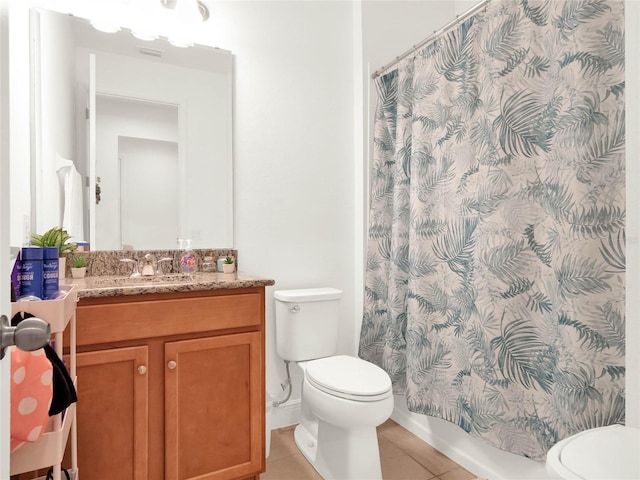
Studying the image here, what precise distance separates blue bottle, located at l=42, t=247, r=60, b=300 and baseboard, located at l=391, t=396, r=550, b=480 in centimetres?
176

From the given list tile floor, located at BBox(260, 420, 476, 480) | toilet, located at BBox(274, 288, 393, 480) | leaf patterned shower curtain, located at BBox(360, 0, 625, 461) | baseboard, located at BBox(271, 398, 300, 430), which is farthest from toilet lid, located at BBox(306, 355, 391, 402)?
baseboard, located at BBox(271, 398, 300, 430)

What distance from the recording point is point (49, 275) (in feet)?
3.36

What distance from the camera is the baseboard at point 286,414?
7.40 ft

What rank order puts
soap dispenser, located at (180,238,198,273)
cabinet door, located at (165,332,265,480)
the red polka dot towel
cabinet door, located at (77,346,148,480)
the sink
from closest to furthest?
the red polka dot towel < cabinet door, located at (77,346,148,480) < cabinet door, located at (165,332,265,480) < the sink < soap dispenser, located at (180,238,198,273)

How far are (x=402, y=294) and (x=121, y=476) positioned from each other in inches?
57.2

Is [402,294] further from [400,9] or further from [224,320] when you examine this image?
[400,9]

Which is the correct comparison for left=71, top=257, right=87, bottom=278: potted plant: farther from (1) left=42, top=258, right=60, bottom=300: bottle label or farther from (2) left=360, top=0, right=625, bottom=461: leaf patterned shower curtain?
(2) left=360, top=0, right=625, bottom=461: leaf patterned shower curtain

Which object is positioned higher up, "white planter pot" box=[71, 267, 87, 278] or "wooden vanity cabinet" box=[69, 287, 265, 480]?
"white planter pot" box=[71, 267, 87, 278]

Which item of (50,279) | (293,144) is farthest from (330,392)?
(293,144)

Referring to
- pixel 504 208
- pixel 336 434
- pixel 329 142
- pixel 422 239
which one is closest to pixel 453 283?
pixel 422 239

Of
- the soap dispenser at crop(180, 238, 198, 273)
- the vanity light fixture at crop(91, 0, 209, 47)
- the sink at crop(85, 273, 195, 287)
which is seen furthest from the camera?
the soap dispenser at crop(180, 238, 198, 273)

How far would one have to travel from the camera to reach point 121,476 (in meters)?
A: 1.43

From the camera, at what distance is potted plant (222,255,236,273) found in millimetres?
2035

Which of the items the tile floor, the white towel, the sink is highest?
Result: the white towel
